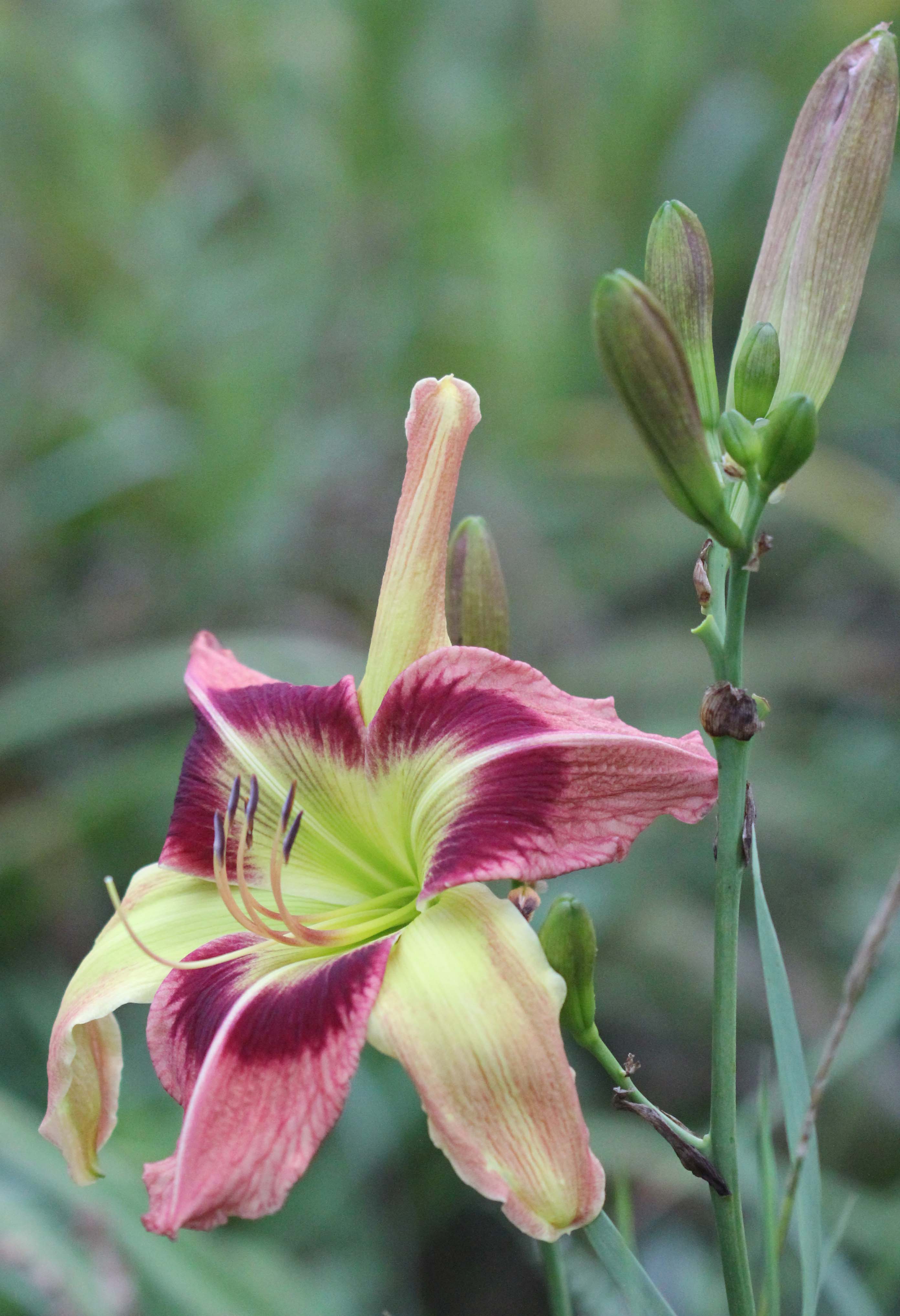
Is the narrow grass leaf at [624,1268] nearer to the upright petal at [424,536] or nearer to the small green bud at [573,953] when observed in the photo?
the small green bud at [573,953]

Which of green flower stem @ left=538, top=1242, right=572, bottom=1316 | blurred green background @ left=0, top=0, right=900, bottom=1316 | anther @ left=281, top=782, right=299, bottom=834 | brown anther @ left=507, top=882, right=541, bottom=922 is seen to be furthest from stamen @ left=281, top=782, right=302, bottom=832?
blurred green background @ left=0, top=0, right=900, bottom=1316

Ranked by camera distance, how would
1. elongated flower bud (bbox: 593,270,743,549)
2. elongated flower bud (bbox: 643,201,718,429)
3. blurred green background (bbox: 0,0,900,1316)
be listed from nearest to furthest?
elongated flower bud (bbox: 593,270,743,549)
elongated flower bud (bbox: 643,201,718,429)
blurred green background (bbox: 0,0,900,1316)

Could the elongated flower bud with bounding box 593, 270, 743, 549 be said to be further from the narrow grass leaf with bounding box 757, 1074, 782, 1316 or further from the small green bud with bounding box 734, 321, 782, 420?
→ the narrow grass leaf with bounding box 757, 1074, 782, 1316

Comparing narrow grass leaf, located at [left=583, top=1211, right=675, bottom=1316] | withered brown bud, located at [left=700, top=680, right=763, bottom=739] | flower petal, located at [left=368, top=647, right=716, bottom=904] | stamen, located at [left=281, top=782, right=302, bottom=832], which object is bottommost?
narrow grass leaf, located at [left=583, top=1211, right=675, bottom=1316]

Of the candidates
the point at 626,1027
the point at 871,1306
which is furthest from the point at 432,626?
the point at 626,1027

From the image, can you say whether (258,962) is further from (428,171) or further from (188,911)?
(428,171)

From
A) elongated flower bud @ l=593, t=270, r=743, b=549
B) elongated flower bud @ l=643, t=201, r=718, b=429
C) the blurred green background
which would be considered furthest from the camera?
the blurred green background
